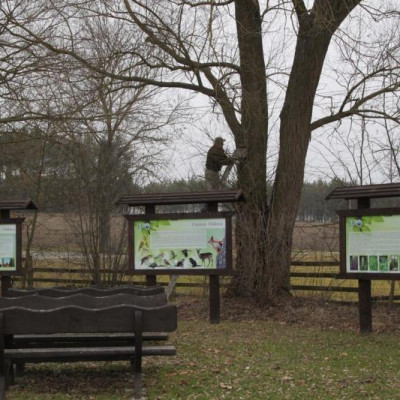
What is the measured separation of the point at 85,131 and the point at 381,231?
6.85m

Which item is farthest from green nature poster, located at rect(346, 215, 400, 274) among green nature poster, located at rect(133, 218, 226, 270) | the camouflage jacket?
the camouflage jacket

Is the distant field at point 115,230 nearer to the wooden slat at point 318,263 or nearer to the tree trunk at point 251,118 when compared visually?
the wooden slat at point 318,263

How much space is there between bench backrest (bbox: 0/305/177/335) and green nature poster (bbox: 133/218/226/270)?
415 centimetres

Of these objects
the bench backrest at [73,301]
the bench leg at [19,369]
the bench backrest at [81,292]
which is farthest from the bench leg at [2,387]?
the bench backrest at [81,292]

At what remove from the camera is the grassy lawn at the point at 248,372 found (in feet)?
19.2

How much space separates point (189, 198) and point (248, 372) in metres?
3.93

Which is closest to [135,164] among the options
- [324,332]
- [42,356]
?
[324,332]

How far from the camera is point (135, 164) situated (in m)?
15.5

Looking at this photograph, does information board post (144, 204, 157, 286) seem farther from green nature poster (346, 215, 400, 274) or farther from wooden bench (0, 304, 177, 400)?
wooden bench (0, 304, 177, 400)

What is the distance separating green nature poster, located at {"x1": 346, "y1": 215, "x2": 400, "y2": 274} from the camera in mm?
8609

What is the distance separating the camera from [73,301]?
22.0 feet

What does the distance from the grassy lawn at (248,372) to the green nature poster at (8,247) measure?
11.2ft

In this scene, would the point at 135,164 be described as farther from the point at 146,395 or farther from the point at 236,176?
the point at 146,395

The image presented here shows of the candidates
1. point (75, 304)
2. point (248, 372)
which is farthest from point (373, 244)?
point (75, 304)
